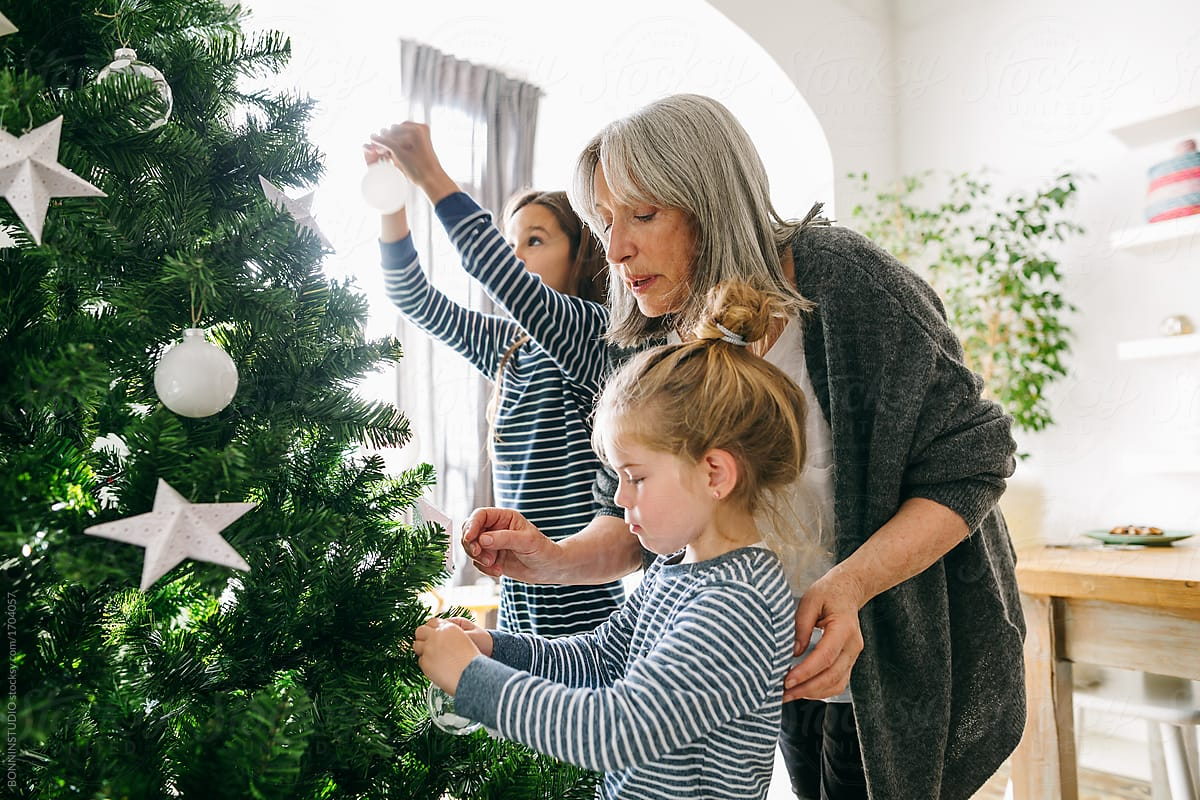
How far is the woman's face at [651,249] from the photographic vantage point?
875mm

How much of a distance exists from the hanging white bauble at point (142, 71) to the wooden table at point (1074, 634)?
1478 millimetres

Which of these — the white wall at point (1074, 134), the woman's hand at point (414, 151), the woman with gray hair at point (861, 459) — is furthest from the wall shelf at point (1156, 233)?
the woman's hand at point (414, 151)

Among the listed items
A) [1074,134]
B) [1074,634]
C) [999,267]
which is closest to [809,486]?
[1074,634]

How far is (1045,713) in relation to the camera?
1480 millimetres

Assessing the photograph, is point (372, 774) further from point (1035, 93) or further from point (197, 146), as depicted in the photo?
point (1035, 93)

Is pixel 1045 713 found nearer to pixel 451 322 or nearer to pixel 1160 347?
pixel 1160 347

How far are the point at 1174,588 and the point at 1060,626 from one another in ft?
0.74

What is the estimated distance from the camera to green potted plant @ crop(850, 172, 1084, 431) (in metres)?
2.19

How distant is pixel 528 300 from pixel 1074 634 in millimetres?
1155

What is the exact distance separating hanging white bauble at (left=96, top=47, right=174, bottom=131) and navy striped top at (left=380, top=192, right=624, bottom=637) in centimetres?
47

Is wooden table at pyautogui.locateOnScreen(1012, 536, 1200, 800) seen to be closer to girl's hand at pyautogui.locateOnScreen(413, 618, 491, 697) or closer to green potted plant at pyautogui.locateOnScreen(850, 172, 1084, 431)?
green potted plant at pyautogui.locateOnScreen(850, 172, 1084, 431)

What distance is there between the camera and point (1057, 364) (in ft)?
7.12

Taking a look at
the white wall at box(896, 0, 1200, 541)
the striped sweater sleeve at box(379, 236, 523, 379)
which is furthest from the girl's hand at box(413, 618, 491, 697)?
the white wall at box(896, 0, 1200, 541)

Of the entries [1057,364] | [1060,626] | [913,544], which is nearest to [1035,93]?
[1057,364]
